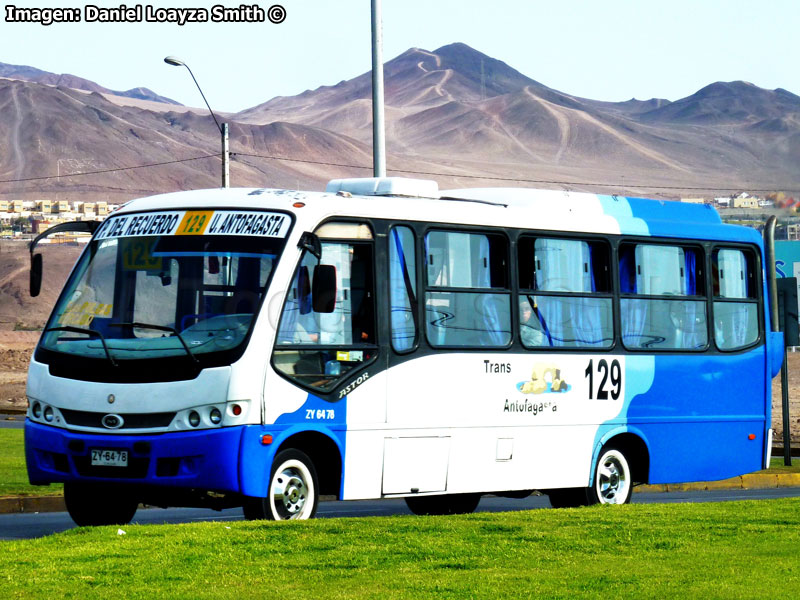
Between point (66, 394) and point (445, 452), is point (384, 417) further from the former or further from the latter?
point (66, 394)

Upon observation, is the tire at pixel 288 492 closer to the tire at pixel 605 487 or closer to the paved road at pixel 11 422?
the tire at pixel 605 487

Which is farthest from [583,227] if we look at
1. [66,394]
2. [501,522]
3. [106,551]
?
[106,551]

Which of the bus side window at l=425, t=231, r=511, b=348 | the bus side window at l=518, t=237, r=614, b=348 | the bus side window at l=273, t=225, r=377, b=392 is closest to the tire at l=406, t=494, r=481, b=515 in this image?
the bus side window at l=518, t=237, r=614, b=348

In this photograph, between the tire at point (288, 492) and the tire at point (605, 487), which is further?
the tire at point (605, 487)

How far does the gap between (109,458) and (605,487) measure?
5674 millimetres

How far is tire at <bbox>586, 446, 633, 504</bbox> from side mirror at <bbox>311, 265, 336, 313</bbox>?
4268 mm

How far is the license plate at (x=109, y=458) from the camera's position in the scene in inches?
477

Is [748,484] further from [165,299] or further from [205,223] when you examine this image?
[165,299]

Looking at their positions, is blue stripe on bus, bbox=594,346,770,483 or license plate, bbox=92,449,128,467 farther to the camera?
blue stripe on bus, bbox=594,346,770,483

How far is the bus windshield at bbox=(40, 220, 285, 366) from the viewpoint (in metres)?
12.3

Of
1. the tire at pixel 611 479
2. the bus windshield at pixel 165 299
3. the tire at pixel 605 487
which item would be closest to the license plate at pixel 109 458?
the bus windshield at pixel 165 299

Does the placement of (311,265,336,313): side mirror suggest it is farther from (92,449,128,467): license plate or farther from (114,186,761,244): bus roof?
(92,449,128,467): license plate

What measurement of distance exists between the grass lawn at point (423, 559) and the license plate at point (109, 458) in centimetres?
79

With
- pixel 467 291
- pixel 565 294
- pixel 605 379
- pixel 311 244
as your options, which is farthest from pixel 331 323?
pixel 605 379
